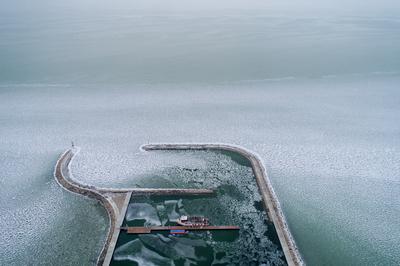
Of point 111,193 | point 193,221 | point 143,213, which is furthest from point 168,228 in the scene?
point 111,193

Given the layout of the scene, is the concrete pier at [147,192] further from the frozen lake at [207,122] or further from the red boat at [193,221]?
the red boat at [193,221]

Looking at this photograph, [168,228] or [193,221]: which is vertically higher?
[193,221]

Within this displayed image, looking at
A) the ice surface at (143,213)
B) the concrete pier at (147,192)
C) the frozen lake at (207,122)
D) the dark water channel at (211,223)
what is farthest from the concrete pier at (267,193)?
the ice surface at (143,213)

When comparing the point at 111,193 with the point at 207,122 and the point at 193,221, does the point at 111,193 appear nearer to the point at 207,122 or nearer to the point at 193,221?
the point at 193,221

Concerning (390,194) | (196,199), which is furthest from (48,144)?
(390,194)

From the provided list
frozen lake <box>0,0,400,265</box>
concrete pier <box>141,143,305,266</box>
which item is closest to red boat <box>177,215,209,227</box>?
concrete pier <box>141,143,305,266</box>

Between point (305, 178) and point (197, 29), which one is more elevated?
point (197, 29)

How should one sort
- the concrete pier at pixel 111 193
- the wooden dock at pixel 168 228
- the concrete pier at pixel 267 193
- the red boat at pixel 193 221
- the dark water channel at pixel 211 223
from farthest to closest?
the red boat at pixel 193 221 < the wooden dock at pixel 168 228 < the concrete pier at pixel 111 193 < the concrete pier at pixel 267 193 < the dark water channel at pixel 211 223

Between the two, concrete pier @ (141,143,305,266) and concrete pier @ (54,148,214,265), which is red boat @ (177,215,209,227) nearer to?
concrete pier @ (54,148,214,265)

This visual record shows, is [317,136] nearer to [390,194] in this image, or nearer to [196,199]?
[390,194]
